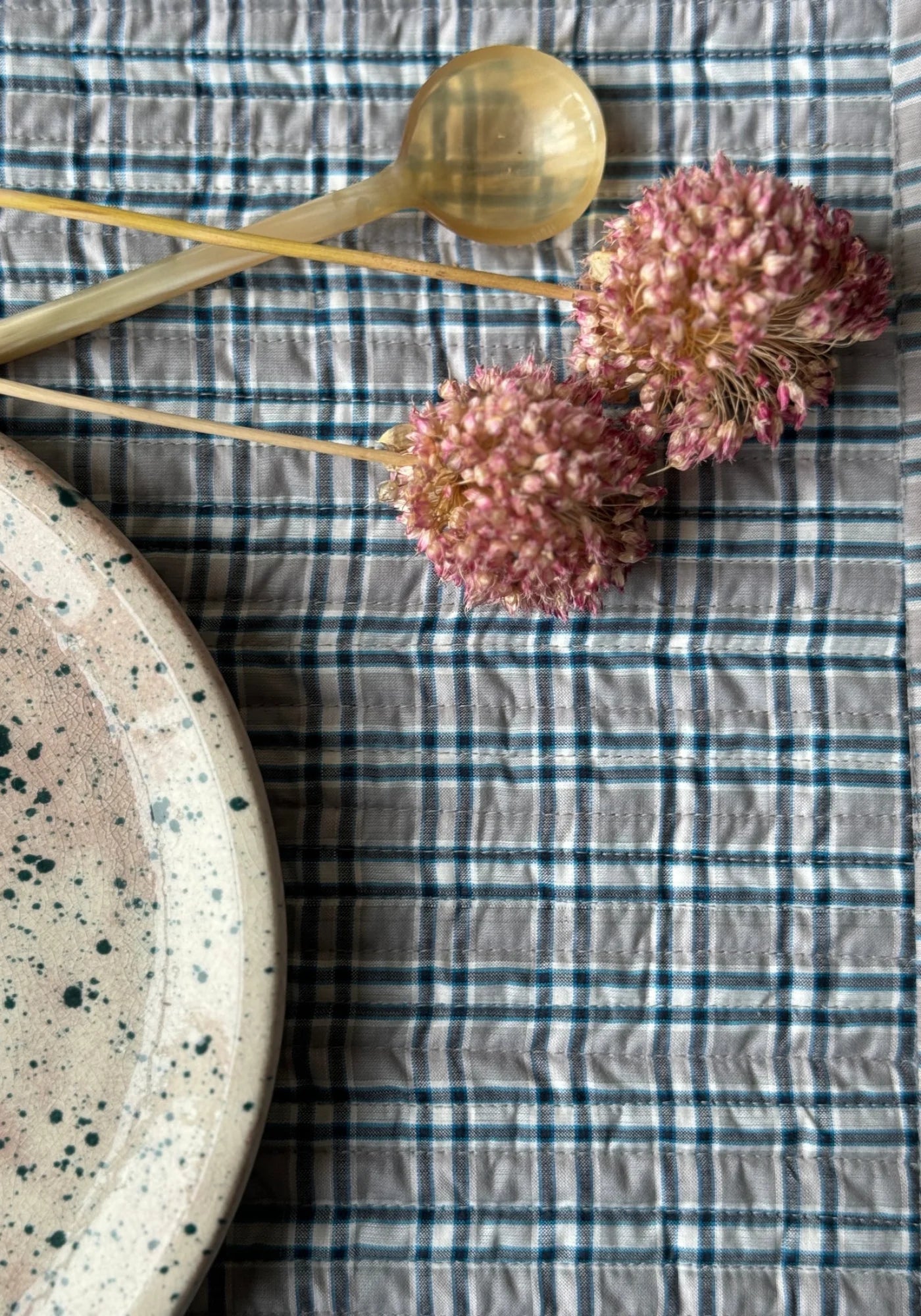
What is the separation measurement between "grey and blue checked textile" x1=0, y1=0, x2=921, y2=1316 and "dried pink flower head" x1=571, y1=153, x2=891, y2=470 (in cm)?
8

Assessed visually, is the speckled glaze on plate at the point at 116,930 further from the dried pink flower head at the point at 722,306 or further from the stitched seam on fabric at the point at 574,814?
the dried pink flower head at the point at 722,306

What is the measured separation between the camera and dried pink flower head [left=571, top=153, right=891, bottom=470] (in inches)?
17.4

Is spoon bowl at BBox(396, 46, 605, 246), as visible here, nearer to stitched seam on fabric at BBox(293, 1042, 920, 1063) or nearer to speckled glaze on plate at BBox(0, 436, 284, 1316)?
speckled glaze on plate at BBox(0, 436, 284, 1316)

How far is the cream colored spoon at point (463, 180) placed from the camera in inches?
21.3

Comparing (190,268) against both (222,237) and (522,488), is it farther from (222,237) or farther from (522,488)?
(522,488)

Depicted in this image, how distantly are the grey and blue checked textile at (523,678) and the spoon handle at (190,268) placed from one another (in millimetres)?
21

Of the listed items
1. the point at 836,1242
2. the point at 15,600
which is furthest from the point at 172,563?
the point at 836,1242

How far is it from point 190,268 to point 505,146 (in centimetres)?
19

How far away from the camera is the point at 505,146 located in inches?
21.7

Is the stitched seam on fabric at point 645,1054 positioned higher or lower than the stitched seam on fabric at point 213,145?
lower

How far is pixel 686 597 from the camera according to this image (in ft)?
1.84

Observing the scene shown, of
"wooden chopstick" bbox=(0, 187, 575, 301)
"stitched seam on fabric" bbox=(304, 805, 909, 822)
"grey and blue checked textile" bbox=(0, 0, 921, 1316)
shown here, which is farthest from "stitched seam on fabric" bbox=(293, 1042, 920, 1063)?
"wooden chopstick" bbox=(0, 187, 575, 301)

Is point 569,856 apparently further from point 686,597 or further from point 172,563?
point 172,563

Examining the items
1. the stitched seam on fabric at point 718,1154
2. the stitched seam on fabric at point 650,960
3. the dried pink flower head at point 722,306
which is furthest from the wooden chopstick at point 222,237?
the stitched seam on fabric at point 718,1154
